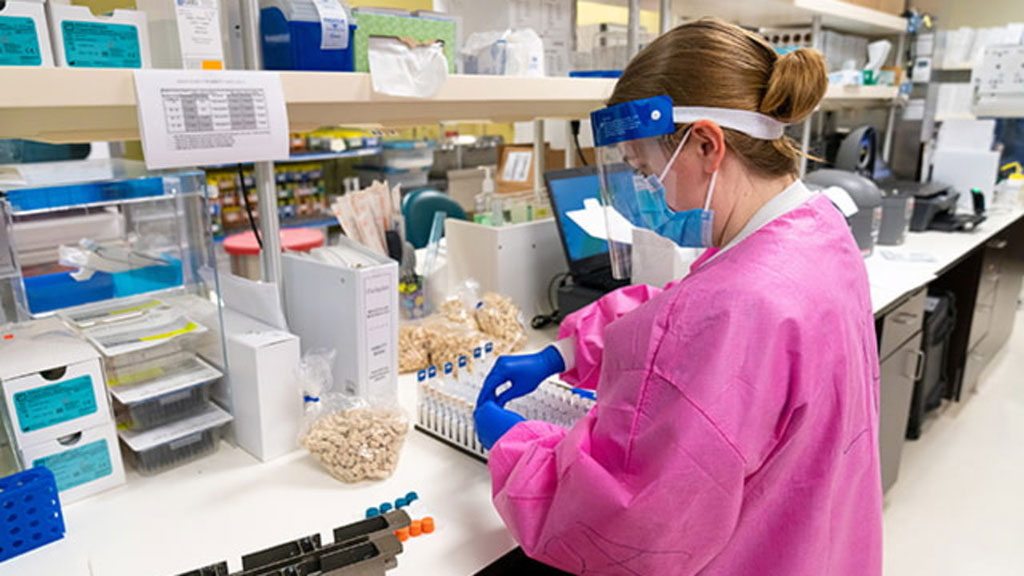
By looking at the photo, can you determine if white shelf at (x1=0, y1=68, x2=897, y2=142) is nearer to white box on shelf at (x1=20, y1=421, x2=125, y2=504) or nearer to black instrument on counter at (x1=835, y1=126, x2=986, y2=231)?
white box on shelf at (x1=20, y1=421, x2=125, y2=504)

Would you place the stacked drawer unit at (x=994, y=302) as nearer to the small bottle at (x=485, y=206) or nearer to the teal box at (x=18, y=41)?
the small bottle at (x=485, y=206)

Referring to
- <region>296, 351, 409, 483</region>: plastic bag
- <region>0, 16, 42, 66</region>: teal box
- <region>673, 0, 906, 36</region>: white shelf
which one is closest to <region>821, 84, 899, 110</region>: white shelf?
<region>673, 0, 906, 36</region>: white shelf

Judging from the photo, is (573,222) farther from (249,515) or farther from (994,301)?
(994,301)

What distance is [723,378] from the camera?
765 millimetres

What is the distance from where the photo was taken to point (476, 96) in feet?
4.60

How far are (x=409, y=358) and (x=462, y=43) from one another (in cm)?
77

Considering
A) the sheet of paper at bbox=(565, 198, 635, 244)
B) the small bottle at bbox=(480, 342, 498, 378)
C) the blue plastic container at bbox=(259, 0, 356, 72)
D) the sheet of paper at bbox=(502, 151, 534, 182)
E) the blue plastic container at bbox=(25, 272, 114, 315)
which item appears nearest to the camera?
the blue plastic container at bbox=(259, 0, 356, 72)

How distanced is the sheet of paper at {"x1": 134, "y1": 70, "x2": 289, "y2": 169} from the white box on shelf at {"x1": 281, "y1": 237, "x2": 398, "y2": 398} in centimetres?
28

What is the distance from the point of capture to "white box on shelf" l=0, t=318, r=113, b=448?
1.05 metres

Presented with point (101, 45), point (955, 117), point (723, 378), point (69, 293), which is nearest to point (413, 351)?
point (69, 293)

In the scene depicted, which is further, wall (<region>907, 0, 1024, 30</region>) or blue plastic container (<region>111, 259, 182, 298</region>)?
A: wall (<region>907, 0, 1024, 30</region>)

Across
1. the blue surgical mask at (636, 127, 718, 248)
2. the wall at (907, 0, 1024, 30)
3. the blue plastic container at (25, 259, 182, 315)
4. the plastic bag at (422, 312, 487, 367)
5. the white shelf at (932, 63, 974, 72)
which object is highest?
the wall at (907, 0, 1024, 30)

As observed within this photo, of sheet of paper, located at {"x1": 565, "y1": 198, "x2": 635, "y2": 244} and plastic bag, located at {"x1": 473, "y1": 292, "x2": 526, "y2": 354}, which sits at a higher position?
sheet of paper, located at {"x1": 565, "y1": 198, "x2": 635, "y2": 244}

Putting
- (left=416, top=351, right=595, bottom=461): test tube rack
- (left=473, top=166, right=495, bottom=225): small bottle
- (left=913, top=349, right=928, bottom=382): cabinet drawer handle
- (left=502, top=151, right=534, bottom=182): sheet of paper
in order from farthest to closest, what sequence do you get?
(left=502, top=151, right=534, bottom=182): sheet of paper, (left=913, top=349, right=928, bottom=382): cabinet drawer handle, (left=473, top=166, right=495, bottom=225): small bottle, (left=416, top=351, right=595, bottom=461): test tube rack
